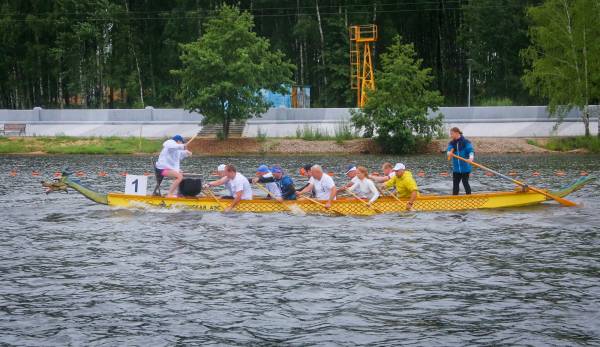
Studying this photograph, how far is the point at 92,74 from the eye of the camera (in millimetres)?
68188

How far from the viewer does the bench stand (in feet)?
183

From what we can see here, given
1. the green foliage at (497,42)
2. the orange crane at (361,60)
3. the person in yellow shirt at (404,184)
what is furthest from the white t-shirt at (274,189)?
the green foliage at (497,42)

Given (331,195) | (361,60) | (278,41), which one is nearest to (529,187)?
(331,195)

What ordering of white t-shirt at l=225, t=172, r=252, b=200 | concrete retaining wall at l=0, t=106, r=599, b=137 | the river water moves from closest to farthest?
the river water
white t-shirt at l=225, t=172, r=252, b=200
concrete retaining wall at l=0, t=106, r=599, b=137

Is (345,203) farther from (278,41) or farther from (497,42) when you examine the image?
(278,41)

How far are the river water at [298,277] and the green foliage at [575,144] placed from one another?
23.2m

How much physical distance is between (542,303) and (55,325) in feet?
25.8

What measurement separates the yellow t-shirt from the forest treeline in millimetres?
42613

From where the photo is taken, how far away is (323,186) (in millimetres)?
22562

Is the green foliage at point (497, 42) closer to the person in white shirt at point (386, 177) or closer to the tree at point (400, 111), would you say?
the tree at point (400, 111)

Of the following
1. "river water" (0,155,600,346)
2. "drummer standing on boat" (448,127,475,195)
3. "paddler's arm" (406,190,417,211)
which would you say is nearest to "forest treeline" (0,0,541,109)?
"drummer standing on boat" (448,127,475,195)

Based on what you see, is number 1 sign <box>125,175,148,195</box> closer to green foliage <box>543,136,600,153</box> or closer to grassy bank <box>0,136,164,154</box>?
grassy bank <box>0,136,164,154</box>

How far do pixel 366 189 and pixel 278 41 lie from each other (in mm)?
47710

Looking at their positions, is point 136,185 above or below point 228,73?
below
